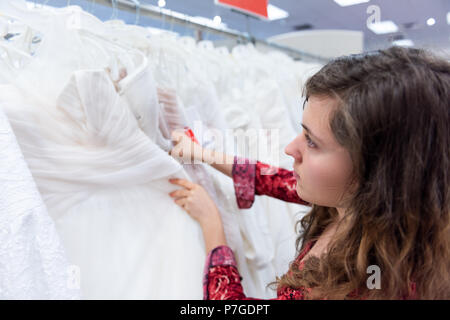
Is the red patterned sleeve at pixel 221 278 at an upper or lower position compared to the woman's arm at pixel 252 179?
lower

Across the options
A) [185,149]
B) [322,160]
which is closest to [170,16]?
[185,149]

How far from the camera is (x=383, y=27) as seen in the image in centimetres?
52

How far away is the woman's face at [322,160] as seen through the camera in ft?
1.26

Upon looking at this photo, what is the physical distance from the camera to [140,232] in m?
0.57

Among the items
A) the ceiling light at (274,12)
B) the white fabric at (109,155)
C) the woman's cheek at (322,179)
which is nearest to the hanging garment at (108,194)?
the white fabric at (109,155)

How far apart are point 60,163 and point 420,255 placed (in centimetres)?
47

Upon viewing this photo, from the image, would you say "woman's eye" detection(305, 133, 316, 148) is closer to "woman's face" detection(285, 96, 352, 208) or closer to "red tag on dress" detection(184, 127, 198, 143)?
"woman's face" detection(285, 96, 352, 208)

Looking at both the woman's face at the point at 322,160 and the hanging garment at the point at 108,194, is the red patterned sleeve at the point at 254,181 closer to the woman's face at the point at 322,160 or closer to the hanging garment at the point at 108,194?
the hanging garment at the point at 108,194

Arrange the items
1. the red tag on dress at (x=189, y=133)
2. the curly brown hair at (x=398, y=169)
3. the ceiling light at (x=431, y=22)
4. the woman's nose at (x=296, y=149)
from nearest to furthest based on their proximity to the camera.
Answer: the curly brown hair at (x=398, y=169) < the woman's nose at (x=296, y=149) < the ceiling light at (x=431, y=22) < the red tag on dress at (x=189, y=133)

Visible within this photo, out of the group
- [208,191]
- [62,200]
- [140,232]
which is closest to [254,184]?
[208,191]

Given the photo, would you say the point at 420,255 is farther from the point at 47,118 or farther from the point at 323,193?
the point at 47,118

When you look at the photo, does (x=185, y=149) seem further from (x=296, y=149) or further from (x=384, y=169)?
(x=384, y=169)

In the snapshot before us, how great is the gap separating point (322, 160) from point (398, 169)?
0.26 ft

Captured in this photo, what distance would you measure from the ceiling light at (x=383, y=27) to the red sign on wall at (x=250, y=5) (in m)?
0.20
